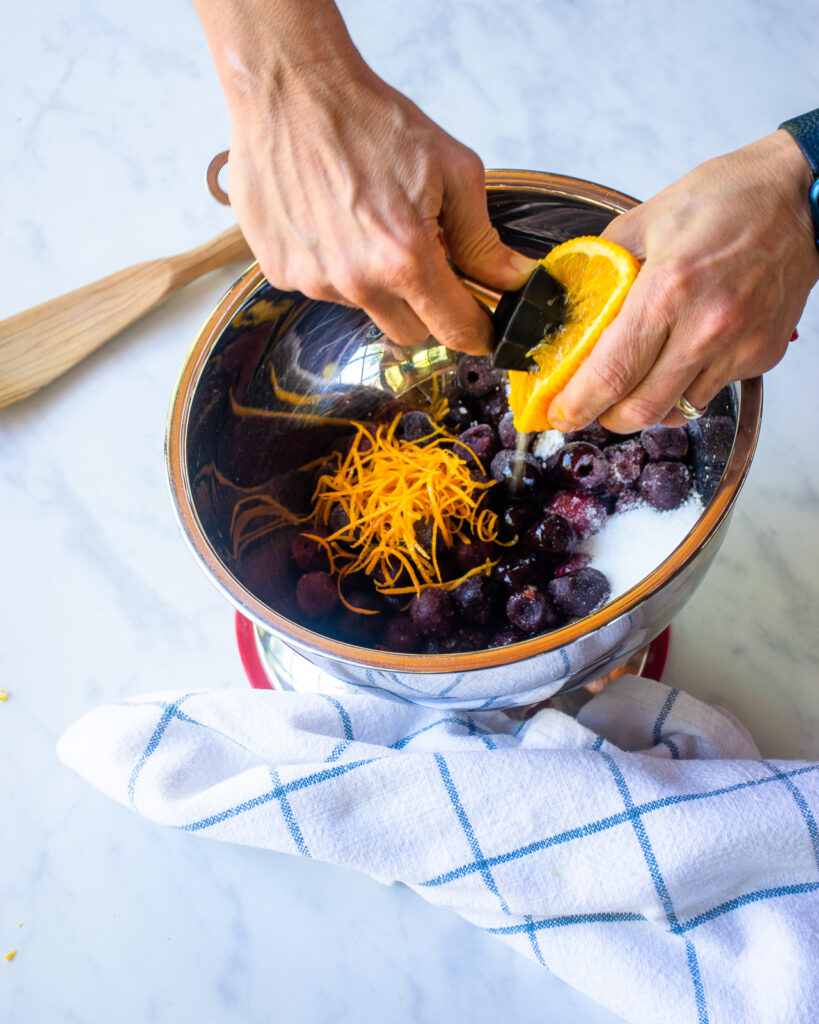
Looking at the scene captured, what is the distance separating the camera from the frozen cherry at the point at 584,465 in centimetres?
88

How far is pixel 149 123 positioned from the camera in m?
1.36

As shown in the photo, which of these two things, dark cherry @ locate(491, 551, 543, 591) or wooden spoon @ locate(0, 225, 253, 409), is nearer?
dark cherry @ locate(491, 551, 543, 591)

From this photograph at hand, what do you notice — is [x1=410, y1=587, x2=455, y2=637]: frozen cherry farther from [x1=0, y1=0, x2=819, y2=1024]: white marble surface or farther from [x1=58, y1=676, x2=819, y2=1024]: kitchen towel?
[x1=0, y1=0, x2=819, y2=1024]: white marble surface

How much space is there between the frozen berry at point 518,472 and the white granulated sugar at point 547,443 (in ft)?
0.04

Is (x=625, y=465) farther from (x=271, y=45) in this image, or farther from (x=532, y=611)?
(x=271, y=45)

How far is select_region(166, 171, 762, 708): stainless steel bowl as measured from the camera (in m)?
0.66

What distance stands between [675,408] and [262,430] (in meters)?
0.44

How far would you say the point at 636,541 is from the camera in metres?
0.84

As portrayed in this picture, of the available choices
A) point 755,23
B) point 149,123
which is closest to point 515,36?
point 755,23

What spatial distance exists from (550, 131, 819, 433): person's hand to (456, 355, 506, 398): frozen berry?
0.29 m

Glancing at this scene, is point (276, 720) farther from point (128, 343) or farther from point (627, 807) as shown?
point (128, 343)

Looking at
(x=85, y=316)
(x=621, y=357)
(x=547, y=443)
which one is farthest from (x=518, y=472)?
(x=85, y=316)

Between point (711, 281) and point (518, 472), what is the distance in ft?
1.03

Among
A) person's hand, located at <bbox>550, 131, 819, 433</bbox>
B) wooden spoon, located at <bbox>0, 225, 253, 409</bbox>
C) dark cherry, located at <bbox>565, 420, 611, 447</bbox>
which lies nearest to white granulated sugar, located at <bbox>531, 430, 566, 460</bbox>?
dark cherry, located at <bbox>565, 420, 611, 447</bbox>
